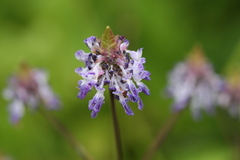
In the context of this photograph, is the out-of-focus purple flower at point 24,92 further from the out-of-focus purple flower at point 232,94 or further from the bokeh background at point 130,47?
the out-of-focus purple flower at point 232,94

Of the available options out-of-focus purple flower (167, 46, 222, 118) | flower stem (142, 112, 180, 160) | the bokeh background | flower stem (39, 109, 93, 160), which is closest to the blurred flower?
flower stem (39, 109, 93, 160)

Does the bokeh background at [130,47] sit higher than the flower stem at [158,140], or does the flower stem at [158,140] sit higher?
the bokeh background at [130,47]

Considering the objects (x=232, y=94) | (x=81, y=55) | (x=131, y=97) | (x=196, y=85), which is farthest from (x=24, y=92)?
(x=232, y=94)

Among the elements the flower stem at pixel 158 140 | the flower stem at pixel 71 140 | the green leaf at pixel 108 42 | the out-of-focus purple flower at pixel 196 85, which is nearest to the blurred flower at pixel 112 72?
the green leaf at pixel 108 42

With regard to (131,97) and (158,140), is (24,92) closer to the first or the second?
(158,140)

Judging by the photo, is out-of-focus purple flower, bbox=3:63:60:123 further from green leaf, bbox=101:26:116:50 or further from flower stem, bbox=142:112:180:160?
green leaf, bbox=101:26:116:50

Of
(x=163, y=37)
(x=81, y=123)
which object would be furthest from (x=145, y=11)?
(x=81, y=123)

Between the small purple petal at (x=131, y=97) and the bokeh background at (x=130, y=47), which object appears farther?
the bokeh background at (x=130, y=47)
